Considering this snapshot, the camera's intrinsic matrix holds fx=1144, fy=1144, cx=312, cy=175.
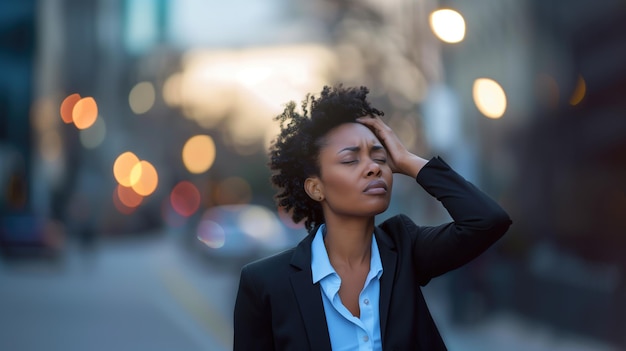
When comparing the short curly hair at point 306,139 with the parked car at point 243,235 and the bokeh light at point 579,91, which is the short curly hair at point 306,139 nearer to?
the bokeh light at point 579,91

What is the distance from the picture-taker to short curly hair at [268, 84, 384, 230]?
377 centimetres

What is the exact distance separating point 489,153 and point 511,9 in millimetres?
2756

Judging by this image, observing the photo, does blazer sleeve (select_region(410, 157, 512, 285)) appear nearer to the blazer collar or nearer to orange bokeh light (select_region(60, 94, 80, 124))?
the blazer collar

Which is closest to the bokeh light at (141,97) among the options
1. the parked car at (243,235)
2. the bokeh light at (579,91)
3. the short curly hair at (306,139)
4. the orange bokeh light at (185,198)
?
the orange bokeh light at (185,198)

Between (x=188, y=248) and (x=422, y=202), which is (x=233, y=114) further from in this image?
(x=422, y=202)

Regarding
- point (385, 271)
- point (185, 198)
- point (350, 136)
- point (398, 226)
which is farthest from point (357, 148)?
point (185, 198)

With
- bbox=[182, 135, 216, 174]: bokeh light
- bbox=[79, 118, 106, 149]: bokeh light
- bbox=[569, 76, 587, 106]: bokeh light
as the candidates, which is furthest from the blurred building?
bbox=[79, 118, 106, 149]: bokeh light

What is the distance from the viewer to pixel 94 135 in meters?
87.9

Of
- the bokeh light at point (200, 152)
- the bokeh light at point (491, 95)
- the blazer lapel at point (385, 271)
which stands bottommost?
the bokeh light at point (200, 152)

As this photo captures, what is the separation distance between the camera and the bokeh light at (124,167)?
306 ft

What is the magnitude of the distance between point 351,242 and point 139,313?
53.4 feet

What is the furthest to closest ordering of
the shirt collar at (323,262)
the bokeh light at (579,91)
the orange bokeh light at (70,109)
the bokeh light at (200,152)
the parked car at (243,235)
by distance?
1. the bokeh light at (200,152)
2. the orange bokeh light at (70,109)
3. the parked car at (243,235)
4. the bokeh light at (579,91)
5. the shirt collar at (323,262)

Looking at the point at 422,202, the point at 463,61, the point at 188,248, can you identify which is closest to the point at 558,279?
the point at 422,202

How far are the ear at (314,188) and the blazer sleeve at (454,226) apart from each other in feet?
1.07
